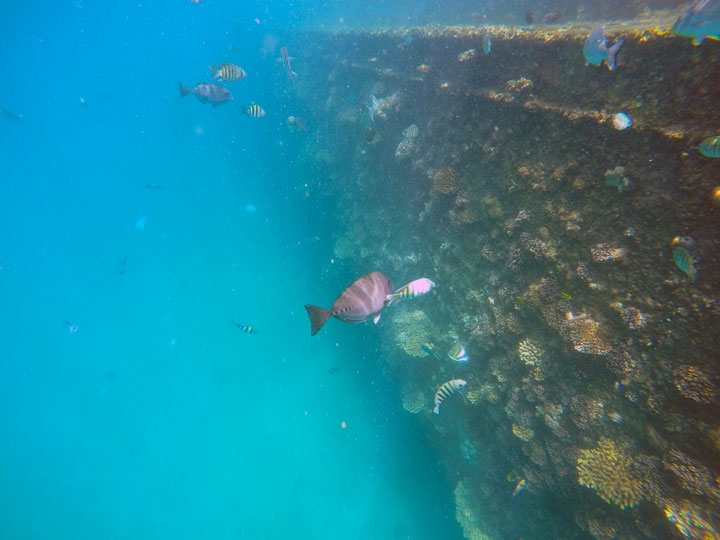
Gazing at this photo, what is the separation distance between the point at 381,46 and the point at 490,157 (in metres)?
7.80

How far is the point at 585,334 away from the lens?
12.6ft

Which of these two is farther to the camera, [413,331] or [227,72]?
[413,331]

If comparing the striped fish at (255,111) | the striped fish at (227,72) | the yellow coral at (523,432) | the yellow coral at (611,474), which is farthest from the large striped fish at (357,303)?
the striped fish at (227,72)

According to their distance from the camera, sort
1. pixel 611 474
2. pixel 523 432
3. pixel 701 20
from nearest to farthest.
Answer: pixel 701 20, pixel 611 474, pixel 523 432

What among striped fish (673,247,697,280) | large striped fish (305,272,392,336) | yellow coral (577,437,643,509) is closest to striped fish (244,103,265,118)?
large striped fish (305,272,392,336)

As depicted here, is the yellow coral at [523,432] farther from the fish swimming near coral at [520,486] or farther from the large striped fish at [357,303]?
the large striped fish at [357,303]

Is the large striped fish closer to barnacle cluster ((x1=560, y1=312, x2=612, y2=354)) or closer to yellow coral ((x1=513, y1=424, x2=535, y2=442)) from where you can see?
barnacle cluster ((x1=560, y1=312, x2=612, y2=354))

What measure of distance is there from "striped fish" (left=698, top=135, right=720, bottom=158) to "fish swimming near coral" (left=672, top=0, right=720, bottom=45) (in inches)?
35.5

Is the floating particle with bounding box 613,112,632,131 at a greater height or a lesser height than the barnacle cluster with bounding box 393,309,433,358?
greater

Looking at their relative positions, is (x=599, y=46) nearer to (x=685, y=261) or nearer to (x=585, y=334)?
(x=685, y=261)

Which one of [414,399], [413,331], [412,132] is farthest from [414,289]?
[414,399]

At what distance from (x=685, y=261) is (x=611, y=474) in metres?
2.89

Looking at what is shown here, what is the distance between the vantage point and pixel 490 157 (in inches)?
207

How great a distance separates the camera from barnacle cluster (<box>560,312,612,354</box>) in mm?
3719
